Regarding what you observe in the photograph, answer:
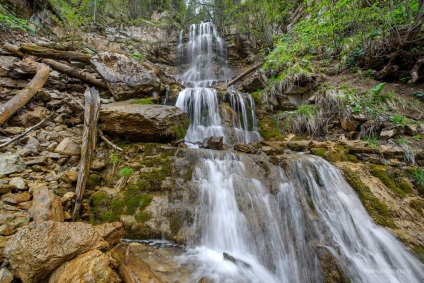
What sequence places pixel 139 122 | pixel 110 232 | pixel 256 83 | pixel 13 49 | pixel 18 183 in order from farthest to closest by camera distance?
pixel 256 83, pixel 13 49, pixel 139 122, pixel 18 183, pixel 110 232

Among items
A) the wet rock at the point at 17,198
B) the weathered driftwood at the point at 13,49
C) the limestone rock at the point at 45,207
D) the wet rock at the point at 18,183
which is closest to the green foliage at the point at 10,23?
the weathered driftwood at the point at 13,49

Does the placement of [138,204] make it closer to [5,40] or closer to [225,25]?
[5,40]

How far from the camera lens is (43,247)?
1.59m

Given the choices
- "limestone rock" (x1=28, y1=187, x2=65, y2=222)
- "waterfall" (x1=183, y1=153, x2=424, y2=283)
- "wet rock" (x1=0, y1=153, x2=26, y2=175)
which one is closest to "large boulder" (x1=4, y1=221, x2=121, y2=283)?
"limestone rock" (x1=28, y1=187, x2=65, y2=222)

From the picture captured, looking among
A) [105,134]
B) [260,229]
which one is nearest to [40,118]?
[105,134]

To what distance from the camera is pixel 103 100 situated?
5.07 meters

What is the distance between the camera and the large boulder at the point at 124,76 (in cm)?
520

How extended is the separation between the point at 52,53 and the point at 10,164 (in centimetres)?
404

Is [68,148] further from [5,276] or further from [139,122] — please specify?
[5,276]

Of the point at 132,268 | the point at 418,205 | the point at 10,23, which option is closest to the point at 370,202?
the point at 418,205

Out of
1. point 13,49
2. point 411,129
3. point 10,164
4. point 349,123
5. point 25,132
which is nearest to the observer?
point 10,164

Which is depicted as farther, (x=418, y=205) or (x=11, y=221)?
(x=418, y=205)

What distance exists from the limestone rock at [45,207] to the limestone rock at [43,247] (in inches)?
28.2

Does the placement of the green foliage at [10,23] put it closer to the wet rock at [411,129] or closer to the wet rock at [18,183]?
the wet rock at [18,183]
